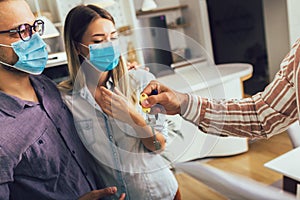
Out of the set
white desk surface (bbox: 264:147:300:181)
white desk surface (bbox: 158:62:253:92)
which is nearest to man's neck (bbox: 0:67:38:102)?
white desk surface (bbox: 158:62:253:92)

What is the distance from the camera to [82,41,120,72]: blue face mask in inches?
19.0

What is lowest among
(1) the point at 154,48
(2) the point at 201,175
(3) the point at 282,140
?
(3) the point at 282,140

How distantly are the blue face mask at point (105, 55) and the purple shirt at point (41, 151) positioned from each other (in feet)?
0.28

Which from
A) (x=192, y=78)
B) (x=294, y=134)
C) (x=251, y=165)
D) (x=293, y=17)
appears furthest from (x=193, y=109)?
(x=251, y=165)

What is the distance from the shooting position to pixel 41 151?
0.45 m

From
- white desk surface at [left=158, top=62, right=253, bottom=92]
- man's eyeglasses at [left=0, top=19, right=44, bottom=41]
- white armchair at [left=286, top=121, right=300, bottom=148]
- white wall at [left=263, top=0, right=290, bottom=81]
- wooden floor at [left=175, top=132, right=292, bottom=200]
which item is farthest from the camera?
white armchair at [left=286, top=121, right=300, bottom=148]

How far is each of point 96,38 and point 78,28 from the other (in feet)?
0.12

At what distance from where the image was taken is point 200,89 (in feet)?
1.83

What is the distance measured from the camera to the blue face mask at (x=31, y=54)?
1.40 ft

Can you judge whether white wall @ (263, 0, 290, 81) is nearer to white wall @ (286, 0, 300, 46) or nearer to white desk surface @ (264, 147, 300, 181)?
white wall @ (286, 0, 300, 46)

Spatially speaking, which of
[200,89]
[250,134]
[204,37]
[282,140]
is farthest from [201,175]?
[282,140]

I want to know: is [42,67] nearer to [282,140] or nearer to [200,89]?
[200,89]

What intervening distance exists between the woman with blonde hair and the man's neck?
2.4 inches

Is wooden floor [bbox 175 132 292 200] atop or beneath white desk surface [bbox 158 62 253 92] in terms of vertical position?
beneath
